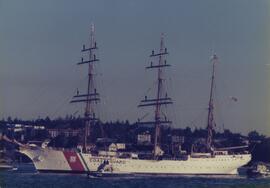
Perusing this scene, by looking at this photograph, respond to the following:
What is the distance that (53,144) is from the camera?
87.8 metres

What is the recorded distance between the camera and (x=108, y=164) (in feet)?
233

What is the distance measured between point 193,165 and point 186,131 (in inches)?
1417

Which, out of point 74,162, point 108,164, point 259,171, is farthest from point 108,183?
point 259,171

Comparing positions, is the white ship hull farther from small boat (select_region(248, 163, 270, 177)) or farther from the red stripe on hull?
small boat (select_region(248, 163, 270, 177))

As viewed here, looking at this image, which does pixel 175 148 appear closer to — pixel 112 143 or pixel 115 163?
pixel 112 143

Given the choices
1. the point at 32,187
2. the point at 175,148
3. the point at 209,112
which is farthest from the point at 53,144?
the point at 32,187

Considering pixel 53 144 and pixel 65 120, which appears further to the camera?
pixel 65 120

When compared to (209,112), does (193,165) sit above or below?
below

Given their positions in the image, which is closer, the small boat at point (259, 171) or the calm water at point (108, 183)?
the calm water at point (108, 183)

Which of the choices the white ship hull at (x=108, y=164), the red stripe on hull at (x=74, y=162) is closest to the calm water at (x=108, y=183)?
the red stripe on hull at (x=74, y=162)

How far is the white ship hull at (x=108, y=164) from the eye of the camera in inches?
2761

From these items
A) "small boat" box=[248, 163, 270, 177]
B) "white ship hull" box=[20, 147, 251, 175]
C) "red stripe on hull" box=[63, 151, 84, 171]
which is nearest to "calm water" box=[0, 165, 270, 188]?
"red stripe on hull" box=[63, 151, 84, 171]

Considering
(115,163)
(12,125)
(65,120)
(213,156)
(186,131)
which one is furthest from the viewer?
(186,131)

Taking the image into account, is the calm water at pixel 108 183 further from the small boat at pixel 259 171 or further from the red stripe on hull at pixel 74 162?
the small boat at pixel 259 171
